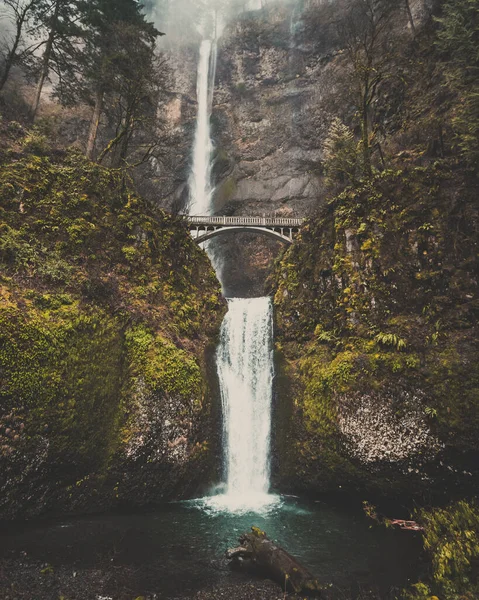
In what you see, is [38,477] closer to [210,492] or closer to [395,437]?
[210,492]

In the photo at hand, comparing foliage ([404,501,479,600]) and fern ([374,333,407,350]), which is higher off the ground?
fern ([374,333,407,350])

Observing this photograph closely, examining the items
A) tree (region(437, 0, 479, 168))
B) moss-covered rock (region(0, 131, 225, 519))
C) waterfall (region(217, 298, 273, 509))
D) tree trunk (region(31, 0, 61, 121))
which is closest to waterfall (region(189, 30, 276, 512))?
waterfall (region(217, 298, 273, 509))

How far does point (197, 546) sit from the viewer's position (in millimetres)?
7879

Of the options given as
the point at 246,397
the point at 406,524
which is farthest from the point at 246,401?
the point at 406,524

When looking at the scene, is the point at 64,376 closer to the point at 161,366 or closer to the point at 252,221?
the point at 161,366

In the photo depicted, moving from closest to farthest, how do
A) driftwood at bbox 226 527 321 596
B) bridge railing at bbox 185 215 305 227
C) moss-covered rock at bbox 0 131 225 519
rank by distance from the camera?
driftwood at bbox 226 527 321 596 < moss-covered rock at bbox 0 131 225 519 < bridge railing at bbox 185 215 305 227

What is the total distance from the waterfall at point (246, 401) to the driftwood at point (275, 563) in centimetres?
376

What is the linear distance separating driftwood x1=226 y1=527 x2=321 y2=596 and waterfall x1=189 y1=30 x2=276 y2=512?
12.3 ft

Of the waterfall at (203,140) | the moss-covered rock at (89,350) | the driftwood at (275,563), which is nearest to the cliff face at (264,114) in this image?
the waterfall at (203,140)

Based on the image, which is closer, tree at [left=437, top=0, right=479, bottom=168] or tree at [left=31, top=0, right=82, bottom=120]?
tree at [left=437, top=0, right=479, bottom=168]

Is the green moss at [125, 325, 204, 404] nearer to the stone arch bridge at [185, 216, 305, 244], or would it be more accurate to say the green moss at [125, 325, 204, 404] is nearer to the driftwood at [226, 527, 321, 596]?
the driftwood at [226, 527, 321, 596]

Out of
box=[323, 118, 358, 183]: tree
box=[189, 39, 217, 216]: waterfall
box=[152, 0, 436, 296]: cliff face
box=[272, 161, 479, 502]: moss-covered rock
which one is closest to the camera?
box=[272, 161, 479, 502]: moss-covered rock

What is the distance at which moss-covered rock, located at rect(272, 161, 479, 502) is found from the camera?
949cm

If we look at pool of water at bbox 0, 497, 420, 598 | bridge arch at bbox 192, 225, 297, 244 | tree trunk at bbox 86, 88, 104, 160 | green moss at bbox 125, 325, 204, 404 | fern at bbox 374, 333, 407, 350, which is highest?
tree trunk at bbox 86, 88, 104, 160
